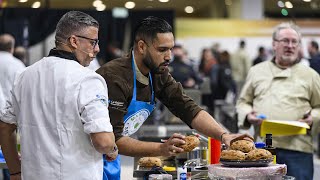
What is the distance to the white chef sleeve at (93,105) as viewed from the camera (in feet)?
9.78

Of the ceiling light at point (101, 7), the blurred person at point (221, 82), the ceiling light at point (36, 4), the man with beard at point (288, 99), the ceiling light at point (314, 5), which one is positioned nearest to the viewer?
the man with beard at point (288, 99)

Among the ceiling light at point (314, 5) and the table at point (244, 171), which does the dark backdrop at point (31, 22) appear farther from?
the table at point (244, 171)

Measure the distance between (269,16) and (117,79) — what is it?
475 inches

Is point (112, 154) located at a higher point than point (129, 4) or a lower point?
lower

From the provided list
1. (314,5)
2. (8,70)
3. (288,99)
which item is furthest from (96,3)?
(314,5)

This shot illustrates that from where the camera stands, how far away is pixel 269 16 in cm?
1530

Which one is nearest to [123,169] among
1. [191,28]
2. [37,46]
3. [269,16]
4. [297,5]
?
[37,46]

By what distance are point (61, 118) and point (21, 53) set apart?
604cm

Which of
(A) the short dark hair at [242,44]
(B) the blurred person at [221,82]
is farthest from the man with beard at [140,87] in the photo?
(A) the short dark hair at [242,44]

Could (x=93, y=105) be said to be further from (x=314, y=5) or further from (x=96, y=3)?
(x=314, y=5)

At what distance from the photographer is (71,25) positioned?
3230 millimetres

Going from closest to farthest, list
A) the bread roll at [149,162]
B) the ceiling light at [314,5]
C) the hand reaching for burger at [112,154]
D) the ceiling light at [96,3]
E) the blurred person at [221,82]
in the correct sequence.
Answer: the hand reaching for burger at [112,154] → the bread roll at [149,162] → the ceiling light at [96,3] → the ceiling light at [314,5] → the blurred person at [221,82]

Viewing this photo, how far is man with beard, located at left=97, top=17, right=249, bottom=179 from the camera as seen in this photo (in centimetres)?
344

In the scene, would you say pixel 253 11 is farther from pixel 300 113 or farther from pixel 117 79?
pixel 117 79
